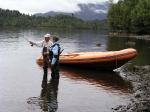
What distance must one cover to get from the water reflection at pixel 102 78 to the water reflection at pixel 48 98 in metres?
2.28

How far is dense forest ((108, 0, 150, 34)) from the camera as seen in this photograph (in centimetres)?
10138

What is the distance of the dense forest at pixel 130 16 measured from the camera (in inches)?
3991

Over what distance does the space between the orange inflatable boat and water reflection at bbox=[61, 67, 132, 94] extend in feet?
1.29

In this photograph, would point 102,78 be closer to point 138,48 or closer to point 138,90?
point 138,90

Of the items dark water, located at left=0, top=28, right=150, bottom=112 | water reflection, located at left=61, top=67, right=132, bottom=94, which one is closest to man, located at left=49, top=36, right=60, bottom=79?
dark water, located at left=0, top=28, right=150, bottom=112

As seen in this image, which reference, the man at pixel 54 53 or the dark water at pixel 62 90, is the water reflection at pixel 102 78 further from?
the man at pixel 54 53

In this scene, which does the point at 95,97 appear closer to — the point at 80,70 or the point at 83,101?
the point at 83,101

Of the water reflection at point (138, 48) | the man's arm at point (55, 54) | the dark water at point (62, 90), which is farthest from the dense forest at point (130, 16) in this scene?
the man's arm at point (55, 54)

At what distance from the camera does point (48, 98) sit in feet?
59.9

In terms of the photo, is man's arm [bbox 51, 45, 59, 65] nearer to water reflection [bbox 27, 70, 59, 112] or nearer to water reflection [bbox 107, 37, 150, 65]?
water reflection [bbox 27, 70, 59, 112]

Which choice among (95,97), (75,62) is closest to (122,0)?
(75,62)

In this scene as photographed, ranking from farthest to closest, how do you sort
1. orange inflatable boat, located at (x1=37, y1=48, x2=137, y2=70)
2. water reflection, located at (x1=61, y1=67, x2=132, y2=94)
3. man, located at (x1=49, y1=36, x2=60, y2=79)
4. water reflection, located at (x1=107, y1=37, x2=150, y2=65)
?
water reflection, located at (x1=107, y1=37, x2=150, y2=65), orange inflatable boat, located at (x1=37, y1=48, x2=137, y2=70), man, located at (x1=49, y1=36, x2=60, y2=79), water reflection, located at (x1=61, y1=67, x2=132, y2=94)

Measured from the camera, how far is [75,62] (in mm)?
27188

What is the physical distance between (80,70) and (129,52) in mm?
3349
